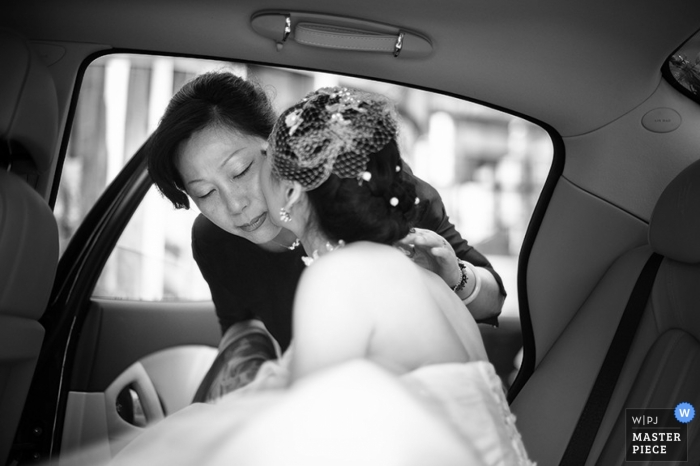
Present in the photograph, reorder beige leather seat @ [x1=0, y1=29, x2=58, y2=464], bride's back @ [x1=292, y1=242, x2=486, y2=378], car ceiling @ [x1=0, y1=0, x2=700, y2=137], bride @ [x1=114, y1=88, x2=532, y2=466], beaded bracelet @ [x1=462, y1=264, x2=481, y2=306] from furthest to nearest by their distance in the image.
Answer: beaded bracelet @ [x1=462, y1=264, x2=481, y2=306]
car ceiling @ [x1=0, y1=0, x2=700, y2=137]
beige leather seat @ [x1=0, y1=29, x2=58, y2=464]
bride's back @ [x1=292, y1=242, x2=486, y2=378]
bride @ [x1=114, y1=88, x2=532, y2=466]

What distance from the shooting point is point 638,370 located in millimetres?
1778

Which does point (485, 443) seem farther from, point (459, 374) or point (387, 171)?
point (387, 171)

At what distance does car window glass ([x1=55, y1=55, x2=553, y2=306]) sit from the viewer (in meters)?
1.76

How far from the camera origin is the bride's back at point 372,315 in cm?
145

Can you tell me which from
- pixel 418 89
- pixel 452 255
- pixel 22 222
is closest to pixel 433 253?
pixel 452 255

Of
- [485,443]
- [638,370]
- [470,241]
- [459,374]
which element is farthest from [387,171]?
[638,370]

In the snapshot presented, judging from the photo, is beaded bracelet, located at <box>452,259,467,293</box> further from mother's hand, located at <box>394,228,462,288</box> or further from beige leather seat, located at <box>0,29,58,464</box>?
beige leather seat, located at <box>0,29,58,464</box>

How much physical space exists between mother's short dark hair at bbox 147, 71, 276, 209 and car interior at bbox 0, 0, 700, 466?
0.13ft

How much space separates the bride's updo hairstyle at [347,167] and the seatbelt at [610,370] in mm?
610

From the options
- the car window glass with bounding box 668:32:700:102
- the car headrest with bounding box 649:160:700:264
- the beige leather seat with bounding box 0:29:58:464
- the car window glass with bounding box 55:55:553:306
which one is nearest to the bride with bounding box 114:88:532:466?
the car window glass with bounding box 55:55:553:306

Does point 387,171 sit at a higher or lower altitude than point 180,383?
higher

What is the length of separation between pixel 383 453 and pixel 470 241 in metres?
0.74

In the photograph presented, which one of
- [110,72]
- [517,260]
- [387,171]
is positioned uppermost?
[110,72]

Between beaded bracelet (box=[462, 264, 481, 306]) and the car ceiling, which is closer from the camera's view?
the car ceiling
